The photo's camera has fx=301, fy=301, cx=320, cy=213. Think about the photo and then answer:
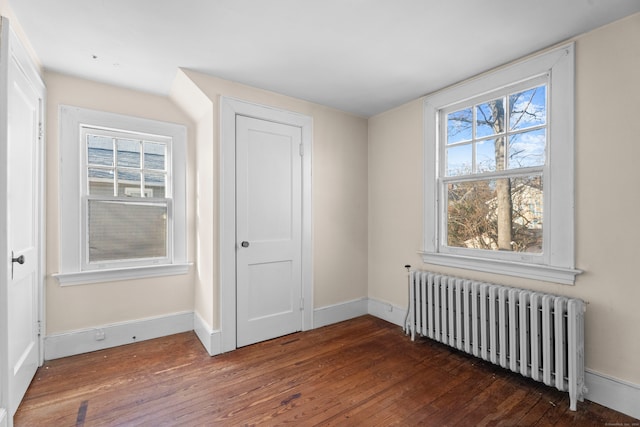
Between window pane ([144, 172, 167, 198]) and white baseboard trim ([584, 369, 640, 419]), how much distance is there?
387cm

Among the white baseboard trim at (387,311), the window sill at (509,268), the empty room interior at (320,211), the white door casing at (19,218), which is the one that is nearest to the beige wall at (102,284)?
the empty room interior at (320,211)

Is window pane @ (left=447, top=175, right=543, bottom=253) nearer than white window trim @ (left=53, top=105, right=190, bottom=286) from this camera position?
Yes

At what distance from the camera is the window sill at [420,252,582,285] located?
2150 millimetres

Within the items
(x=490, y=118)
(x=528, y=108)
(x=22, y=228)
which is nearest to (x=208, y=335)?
(x=22, y=228)

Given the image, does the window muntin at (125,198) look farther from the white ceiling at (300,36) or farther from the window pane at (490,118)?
the window pane at (490,118)

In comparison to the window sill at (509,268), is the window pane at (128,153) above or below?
above

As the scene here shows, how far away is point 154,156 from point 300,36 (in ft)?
6.46

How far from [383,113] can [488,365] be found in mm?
2769

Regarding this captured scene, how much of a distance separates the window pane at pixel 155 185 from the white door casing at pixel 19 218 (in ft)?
2.57

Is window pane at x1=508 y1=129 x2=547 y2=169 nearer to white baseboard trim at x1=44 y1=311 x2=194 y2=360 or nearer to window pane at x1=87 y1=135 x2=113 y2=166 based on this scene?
white baseboard trim at x1=44 y1=311 x2=194 y2=360

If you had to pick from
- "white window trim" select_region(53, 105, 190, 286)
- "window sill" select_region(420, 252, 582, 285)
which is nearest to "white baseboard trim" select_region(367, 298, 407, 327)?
"window sill" select_region(420, 252, 582, 285)

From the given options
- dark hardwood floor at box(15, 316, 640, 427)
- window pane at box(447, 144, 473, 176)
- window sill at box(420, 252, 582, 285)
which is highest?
window pane at box(447, 144, 473, 176)

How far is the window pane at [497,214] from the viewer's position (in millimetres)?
2377

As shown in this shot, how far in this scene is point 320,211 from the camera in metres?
3.43
